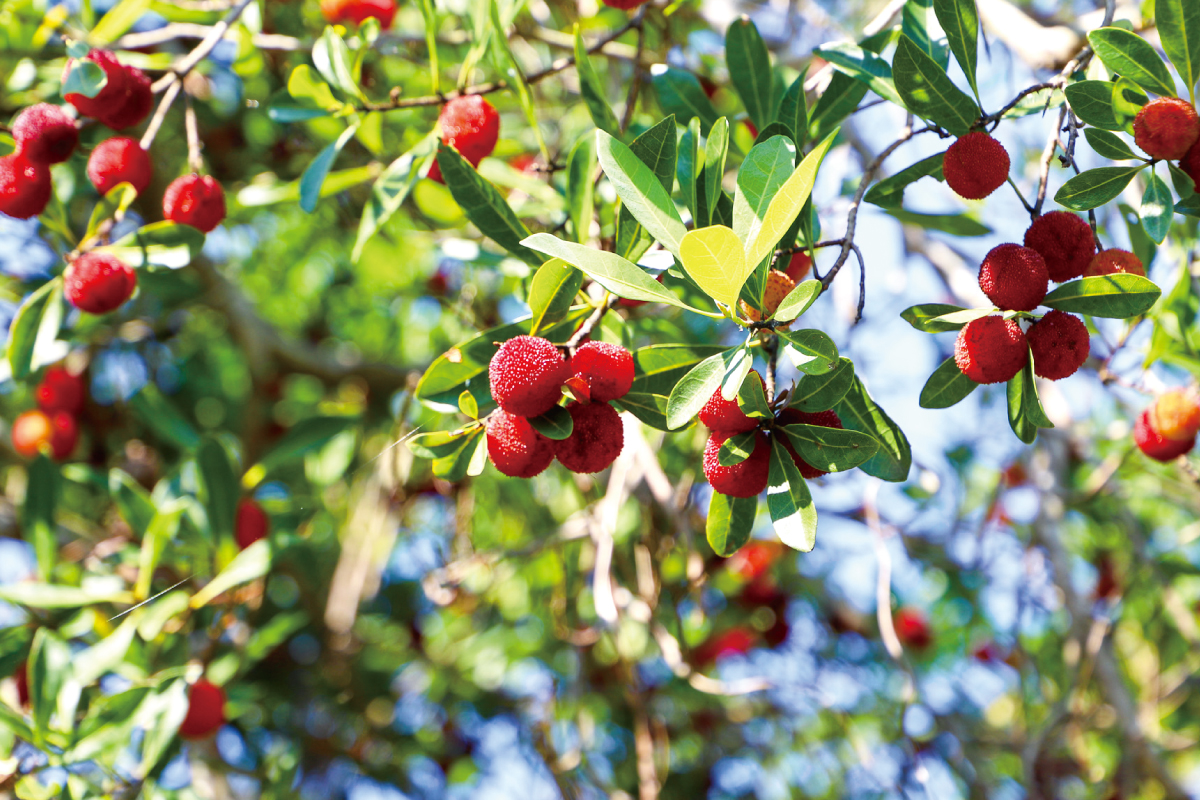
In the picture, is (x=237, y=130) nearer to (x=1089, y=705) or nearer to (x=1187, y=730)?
(x=1089, y=705)

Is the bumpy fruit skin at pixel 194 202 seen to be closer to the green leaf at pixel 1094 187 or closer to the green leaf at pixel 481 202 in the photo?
the green leaf at pixel 481 202

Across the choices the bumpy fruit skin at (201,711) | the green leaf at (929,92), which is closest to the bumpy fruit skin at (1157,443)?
the green leaf at (929,92)

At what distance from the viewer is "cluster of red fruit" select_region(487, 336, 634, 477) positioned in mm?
857

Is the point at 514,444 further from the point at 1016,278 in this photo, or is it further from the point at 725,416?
the point at 1016,278

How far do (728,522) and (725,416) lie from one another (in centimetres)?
17

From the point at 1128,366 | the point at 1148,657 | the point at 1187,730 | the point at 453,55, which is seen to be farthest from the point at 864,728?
the point at 453,55

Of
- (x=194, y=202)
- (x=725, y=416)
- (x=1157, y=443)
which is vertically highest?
(x=725, y=416)

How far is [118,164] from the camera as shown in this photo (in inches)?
55.1

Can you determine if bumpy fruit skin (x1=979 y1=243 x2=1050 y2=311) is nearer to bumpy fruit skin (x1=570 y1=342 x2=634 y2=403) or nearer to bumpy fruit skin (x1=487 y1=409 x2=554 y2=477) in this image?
bumpy fruit skin (x1=570 y1=342 x2=634 y2=403)

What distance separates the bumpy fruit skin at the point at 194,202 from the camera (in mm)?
1419

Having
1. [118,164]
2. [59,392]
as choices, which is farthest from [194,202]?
[59,392]

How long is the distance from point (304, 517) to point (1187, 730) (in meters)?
3.16

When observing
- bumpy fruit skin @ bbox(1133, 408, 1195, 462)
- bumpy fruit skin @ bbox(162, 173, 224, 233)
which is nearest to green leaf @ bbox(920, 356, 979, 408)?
bumpy fruit skin @ bbox(1133, 408, 1195, 462)

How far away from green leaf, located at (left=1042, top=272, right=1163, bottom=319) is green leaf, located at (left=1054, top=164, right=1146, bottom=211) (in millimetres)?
102
